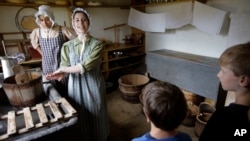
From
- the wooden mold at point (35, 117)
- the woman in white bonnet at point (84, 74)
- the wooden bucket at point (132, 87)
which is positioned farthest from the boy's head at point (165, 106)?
the wooden bucket at point (132, 87)

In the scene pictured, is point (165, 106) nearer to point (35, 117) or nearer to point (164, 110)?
point (164, 110)

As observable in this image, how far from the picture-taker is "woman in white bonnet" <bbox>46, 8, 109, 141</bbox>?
4.04ft

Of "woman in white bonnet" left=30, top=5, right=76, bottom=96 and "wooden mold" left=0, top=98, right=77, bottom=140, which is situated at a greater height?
"woman in white bonnet" left=30, top=5, right=76, bottom=96

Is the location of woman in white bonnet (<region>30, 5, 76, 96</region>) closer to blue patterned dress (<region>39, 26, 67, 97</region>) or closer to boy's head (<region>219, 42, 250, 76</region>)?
blue patterned dress (<region>39, 26, 67, 97</region>)

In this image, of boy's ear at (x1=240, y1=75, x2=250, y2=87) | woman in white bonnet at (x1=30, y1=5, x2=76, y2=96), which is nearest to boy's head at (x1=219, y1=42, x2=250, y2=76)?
boy's ear at (x1=240, y1=75, x2=250, y2=87)

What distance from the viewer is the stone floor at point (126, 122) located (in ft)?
6.39

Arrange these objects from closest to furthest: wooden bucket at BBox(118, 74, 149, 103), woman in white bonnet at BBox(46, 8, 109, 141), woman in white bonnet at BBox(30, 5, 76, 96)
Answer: woman in white bonnet at BBox(46, 8, 109, 141)
woman in white bonnet at BBox(30, 5, 76, 96)
wooden bucket at BBox(118, 74, 149, 103)

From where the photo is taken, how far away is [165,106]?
1.99 feet

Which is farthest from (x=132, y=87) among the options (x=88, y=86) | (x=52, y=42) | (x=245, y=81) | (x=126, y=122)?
(x=245, y=81)

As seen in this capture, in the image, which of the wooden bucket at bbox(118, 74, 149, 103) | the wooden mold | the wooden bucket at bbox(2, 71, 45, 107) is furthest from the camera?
the wooden bucket at bbox(118, 74, 149, 103)

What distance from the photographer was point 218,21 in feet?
6.88

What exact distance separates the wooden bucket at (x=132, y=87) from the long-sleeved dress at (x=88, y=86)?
3.51ft

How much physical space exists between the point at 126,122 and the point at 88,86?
3.54ft

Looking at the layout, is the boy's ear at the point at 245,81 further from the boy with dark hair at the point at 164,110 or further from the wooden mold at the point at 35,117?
the wooden mold at the point at 35,117
